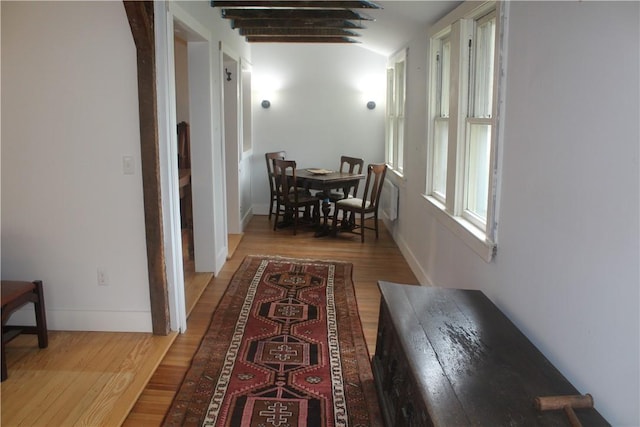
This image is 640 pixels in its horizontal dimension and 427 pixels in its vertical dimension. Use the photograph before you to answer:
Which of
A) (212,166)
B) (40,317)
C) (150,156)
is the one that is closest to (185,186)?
(212,166)

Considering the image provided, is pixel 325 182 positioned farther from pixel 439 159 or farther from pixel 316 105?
pixel 439 159

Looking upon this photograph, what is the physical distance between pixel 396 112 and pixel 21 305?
4.49 meters

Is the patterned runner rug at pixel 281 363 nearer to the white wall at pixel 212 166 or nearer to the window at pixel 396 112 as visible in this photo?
the white wall at pixel 212 166

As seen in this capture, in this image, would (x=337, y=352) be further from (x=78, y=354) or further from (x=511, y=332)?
(x=78, y=354)

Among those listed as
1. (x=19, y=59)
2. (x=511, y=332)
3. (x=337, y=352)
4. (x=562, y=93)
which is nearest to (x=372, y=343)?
(x=337, y=352)

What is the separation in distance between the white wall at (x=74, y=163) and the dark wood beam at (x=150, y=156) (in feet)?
0.20

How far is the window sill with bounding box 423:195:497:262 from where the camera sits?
256 cm

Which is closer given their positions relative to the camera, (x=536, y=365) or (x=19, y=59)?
(x=536, y=365)

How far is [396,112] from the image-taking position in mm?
6082

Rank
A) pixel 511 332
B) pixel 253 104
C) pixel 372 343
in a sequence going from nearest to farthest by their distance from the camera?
pixel 511 332 < pixel 372 343 < pixel 253 104

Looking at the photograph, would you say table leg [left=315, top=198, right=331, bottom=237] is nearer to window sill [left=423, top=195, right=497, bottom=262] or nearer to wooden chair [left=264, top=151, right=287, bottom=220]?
wooden chair [left=264, top=151, right=287, bottom=220]

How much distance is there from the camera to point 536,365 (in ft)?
5.77

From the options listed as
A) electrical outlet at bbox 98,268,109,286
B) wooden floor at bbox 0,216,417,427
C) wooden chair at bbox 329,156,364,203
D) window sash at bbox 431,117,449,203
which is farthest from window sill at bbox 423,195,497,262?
wooden chair at bbox 329,156,364,203

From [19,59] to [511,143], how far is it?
275 centimetres
